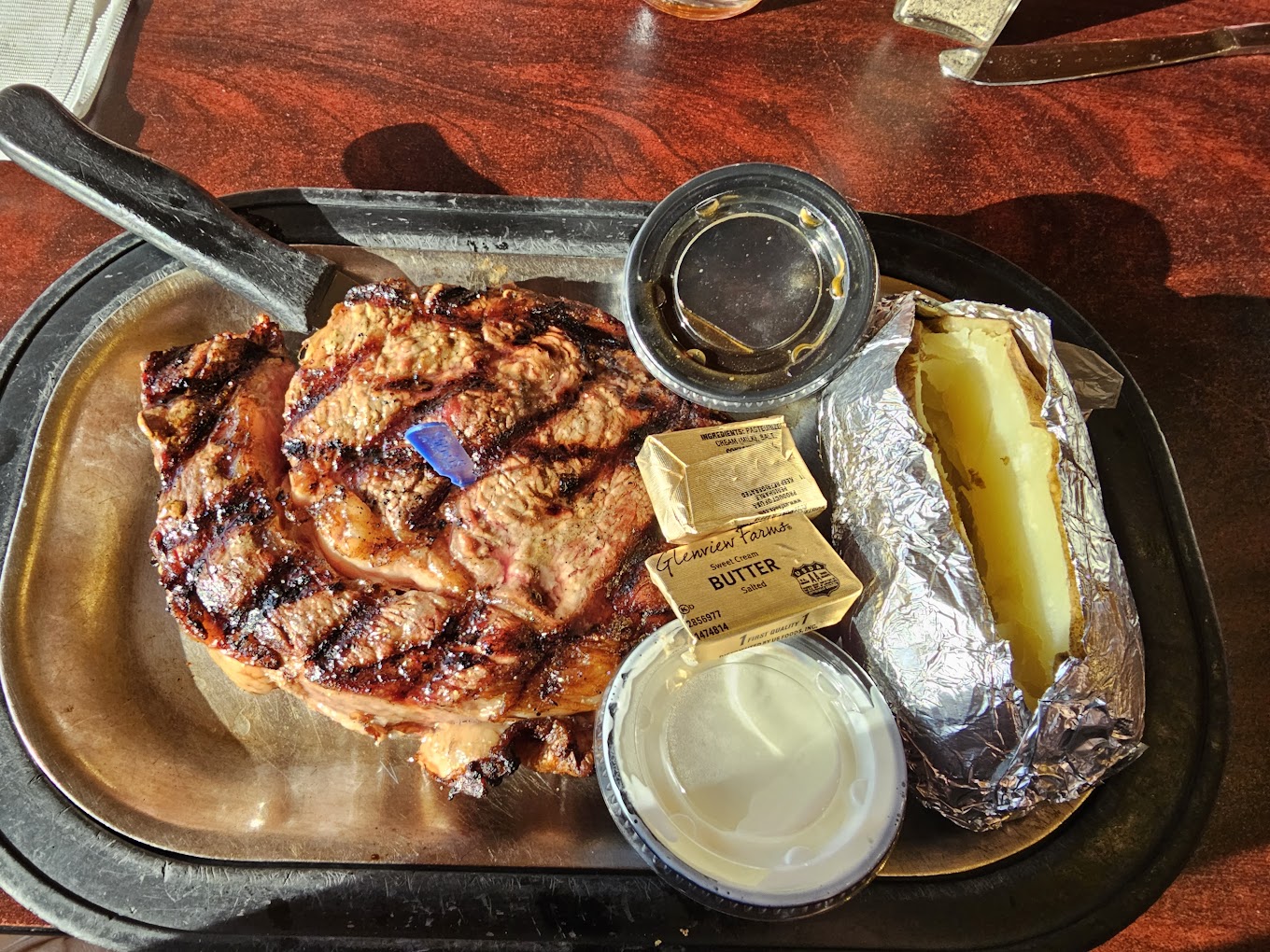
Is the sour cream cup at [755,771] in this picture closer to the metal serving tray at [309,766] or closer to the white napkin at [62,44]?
the metal serving tray at [309,766]

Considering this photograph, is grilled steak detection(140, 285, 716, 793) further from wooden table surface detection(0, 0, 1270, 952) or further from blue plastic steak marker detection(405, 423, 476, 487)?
wooden table surface detection(0, 0, 1270, 952)

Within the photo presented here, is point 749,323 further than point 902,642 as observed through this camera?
Yes

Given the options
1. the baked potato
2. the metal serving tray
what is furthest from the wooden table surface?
the baked potato

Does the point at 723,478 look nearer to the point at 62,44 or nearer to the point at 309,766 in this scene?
the point at 309,766

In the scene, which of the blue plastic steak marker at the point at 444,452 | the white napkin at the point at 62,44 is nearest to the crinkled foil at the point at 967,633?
the blue plastic steak marker at the point at 444,452

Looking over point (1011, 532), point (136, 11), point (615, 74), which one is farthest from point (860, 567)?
point (136, 11)

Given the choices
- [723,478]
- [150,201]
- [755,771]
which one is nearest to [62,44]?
[150,201]

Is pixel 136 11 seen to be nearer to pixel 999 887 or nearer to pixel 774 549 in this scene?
pixel 774 549
